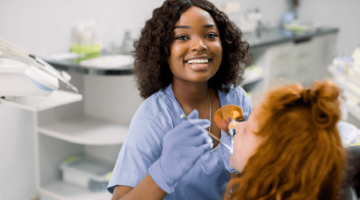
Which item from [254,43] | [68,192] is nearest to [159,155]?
[68,192]

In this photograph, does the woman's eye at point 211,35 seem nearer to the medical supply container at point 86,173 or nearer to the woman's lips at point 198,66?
the woman's lips at point 198,66

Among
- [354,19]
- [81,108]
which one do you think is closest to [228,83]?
[81,108]

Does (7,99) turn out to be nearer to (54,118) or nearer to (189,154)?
(54,118)

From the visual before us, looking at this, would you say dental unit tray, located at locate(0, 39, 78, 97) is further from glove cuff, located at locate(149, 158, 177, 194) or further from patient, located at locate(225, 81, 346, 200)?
patient, located at locate(225, 81, 346, 200)

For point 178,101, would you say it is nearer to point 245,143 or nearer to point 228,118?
point 228,118

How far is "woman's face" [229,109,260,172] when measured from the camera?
2.78 ft

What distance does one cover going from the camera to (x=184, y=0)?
3.62 feet

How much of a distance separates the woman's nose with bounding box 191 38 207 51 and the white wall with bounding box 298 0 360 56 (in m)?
4.21

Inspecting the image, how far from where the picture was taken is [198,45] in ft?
3.43

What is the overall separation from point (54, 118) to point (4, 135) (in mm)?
313

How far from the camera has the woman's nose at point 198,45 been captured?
1042mm

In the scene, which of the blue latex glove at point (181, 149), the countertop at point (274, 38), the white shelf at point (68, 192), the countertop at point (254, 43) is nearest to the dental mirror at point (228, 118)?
the blue latex glove at point (181, 149)

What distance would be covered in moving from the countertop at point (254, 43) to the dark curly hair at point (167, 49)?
571 millimetres

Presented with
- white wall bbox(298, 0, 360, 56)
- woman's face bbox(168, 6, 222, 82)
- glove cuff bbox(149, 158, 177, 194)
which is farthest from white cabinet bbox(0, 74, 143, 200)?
white wall bbox(298, 0, 360, 56)
